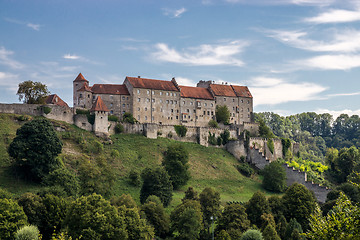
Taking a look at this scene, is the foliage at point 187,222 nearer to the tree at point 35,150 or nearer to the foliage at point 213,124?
the tree at point 35,150

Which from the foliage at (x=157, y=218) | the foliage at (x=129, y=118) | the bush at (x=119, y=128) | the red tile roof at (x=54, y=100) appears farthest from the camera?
the foliage at (x=129, y=118)

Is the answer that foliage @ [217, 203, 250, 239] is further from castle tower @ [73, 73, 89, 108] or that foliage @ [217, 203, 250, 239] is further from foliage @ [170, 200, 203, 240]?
castle tower @ [73, 73, 89, 108]

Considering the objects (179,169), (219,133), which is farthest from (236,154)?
(179,169)

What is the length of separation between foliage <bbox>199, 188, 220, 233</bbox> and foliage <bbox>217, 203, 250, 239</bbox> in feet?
7.40

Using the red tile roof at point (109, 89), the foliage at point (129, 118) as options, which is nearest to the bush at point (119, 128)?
the foliage at point (129, 118)

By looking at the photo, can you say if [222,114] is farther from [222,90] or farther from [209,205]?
[209,205]

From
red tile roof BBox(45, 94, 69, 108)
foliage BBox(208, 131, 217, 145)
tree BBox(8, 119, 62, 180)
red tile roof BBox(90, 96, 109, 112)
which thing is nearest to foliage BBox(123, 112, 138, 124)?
red tile roof BBox(90, 96, 109, 112)

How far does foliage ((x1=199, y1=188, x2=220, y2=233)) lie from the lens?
238 feet

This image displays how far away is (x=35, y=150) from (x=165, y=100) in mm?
47158

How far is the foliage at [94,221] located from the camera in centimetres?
5475

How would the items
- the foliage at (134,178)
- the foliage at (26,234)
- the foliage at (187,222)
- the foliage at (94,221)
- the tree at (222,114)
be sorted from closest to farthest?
the foliage at (26,234)
the foliage at (94,221)
the foliage at (187,222)
the foliage at (134,178)
the tree at (222,114)

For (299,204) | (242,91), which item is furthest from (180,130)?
(299,204)

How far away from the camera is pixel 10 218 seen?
54.3 m

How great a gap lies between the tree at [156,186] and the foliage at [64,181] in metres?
12.4
